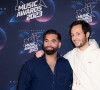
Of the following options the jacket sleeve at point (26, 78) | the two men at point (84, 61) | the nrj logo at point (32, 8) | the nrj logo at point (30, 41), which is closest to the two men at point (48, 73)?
the jacket sleeve at point (26, 78)

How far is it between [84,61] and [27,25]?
1.07 m

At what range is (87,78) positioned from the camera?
1.83 metres

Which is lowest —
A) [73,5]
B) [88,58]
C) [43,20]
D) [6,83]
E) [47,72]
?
[6,83]

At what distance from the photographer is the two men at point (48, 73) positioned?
6.00ft

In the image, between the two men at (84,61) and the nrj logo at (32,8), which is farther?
the nrj logo at (32,8)

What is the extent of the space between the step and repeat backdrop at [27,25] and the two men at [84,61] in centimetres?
48

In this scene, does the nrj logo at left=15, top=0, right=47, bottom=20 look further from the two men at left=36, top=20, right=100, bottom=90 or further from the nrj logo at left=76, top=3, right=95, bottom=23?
the two men at left=36, top=20, right=100, bottom=90

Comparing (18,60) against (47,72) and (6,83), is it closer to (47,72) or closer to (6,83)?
(6,83)

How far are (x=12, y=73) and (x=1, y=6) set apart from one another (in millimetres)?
1061

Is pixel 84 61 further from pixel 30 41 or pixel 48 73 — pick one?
pixel 30 41

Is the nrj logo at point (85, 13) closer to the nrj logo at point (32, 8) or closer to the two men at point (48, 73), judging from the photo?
the nrj logo at point (32, 8)

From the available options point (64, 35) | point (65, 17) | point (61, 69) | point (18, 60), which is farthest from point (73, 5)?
point (18, 60)

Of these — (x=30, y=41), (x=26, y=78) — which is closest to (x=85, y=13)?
(x=30, y=41)

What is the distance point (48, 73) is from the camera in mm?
1843
